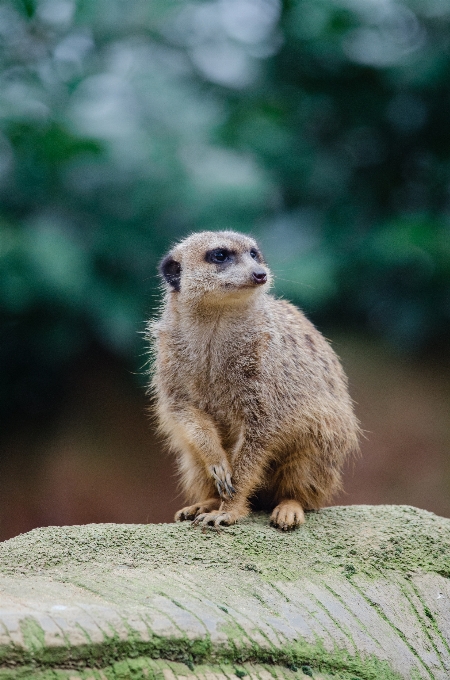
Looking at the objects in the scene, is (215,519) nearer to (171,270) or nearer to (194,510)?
(194,510)

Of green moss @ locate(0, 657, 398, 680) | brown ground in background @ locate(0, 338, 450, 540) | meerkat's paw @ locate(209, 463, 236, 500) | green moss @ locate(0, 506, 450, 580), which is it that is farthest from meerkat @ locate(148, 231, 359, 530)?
brown ground in background @ locate(0, 338, 450, 540)

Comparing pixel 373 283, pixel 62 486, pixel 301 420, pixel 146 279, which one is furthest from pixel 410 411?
pixel 301 420

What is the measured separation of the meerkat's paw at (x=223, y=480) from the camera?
2939 millimetres

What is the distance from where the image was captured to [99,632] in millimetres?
1866

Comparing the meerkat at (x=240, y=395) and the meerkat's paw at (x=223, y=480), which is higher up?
the meerkat at (x=240, y=395)

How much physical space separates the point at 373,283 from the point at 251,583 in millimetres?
3544

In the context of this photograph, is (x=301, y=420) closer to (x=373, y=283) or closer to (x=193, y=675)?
(x=193, y=675)

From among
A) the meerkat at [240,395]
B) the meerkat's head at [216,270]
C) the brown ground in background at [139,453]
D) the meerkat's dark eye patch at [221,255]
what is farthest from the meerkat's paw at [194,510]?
the brown ground in background at [139,453]

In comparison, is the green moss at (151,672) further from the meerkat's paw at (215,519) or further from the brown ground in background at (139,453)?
the brown ground in background at (139,453)

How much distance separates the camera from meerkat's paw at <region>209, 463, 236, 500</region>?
2.94 meters

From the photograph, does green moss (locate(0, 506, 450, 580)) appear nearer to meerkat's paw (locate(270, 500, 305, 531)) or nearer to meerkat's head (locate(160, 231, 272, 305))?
meerkat's paw (locate(270, 500, 305, 531))

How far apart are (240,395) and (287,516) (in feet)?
1.56

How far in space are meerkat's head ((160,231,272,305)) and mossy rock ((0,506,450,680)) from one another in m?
0.86

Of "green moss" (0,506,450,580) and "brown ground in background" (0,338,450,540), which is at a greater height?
"brown ground in background" (0,338,450,540)
